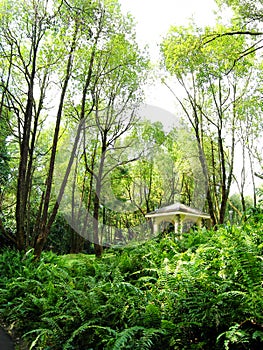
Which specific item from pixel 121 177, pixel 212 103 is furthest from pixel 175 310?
pixel 212 103

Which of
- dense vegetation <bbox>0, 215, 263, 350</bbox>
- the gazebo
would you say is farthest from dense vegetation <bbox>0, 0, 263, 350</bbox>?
the gazebo

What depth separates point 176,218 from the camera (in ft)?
39.2

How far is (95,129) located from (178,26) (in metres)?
4.55

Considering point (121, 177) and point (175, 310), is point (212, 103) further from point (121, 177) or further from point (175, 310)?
point (175, 310)

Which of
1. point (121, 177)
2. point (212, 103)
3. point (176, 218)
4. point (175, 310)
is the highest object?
point (212, 103)

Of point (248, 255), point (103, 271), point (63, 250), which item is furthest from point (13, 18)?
point (63, 250)

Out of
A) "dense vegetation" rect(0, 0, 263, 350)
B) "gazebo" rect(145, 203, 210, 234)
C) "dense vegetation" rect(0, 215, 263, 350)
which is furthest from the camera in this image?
"gazebo" rect(145, 203, 210, 234)

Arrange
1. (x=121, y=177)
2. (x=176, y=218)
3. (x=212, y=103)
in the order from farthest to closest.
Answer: (x=121, y=177), (x=212, y=103), (x=176, y=218)

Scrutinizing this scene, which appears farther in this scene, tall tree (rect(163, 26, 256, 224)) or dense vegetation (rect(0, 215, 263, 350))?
tall tree (rect(163, 26, 256, 224))

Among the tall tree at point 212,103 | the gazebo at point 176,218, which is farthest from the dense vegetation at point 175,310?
the tall tree at point 212,103

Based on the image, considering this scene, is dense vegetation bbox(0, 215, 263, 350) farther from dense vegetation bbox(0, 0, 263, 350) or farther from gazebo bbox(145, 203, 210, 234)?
gazebo bbox(145, 203, 210, 234)

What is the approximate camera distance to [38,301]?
12.7 ft

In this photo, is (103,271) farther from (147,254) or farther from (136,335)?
(136,335)

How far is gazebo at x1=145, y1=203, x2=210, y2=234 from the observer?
39.2ft
